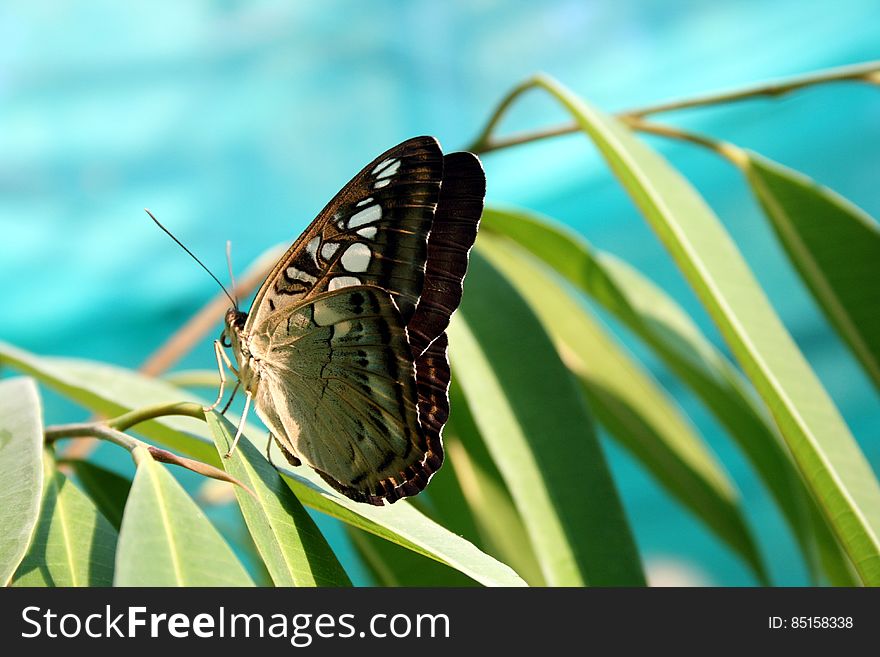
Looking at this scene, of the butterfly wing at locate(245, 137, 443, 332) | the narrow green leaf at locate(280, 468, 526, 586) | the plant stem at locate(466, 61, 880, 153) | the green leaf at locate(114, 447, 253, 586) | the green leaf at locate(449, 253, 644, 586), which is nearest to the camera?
the green leaf at locate(114, 447, 253, 586)

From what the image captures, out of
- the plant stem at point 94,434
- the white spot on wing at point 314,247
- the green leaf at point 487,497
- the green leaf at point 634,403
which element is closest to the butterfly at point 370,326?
the white spot on wing at point 314,247

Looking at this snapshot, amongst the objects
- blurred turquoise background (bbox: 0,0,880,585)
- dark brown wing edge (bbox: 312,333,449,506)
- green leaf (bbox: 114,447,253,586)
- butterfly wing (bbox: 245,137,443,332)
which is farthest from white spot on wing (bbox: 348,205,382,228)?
blurred turquoise background (bbox: 0,0,880,585)

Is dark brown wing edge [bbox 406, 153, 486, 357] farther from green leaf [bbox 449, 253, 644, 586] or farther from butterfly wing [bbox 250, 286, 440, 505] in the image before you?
green leaf [bbox 449, 253, 644, 586]

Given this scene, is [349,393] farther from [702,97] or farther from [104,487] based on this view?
[702,97]

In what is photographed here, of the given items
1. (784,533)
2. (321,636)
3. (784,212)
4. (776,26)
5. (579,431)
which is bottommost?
(321,636)

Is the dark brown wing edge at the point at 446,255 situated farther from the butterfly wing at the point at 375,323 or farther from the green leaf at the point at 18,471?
the green leaf at the point at 18,471

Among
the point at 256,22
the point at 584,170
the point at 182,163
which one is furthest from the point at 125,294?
the point at 584,170

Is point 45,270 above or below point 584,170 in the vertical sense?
below

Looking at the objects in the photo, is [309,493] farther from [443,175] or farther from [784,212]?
[784,212]
